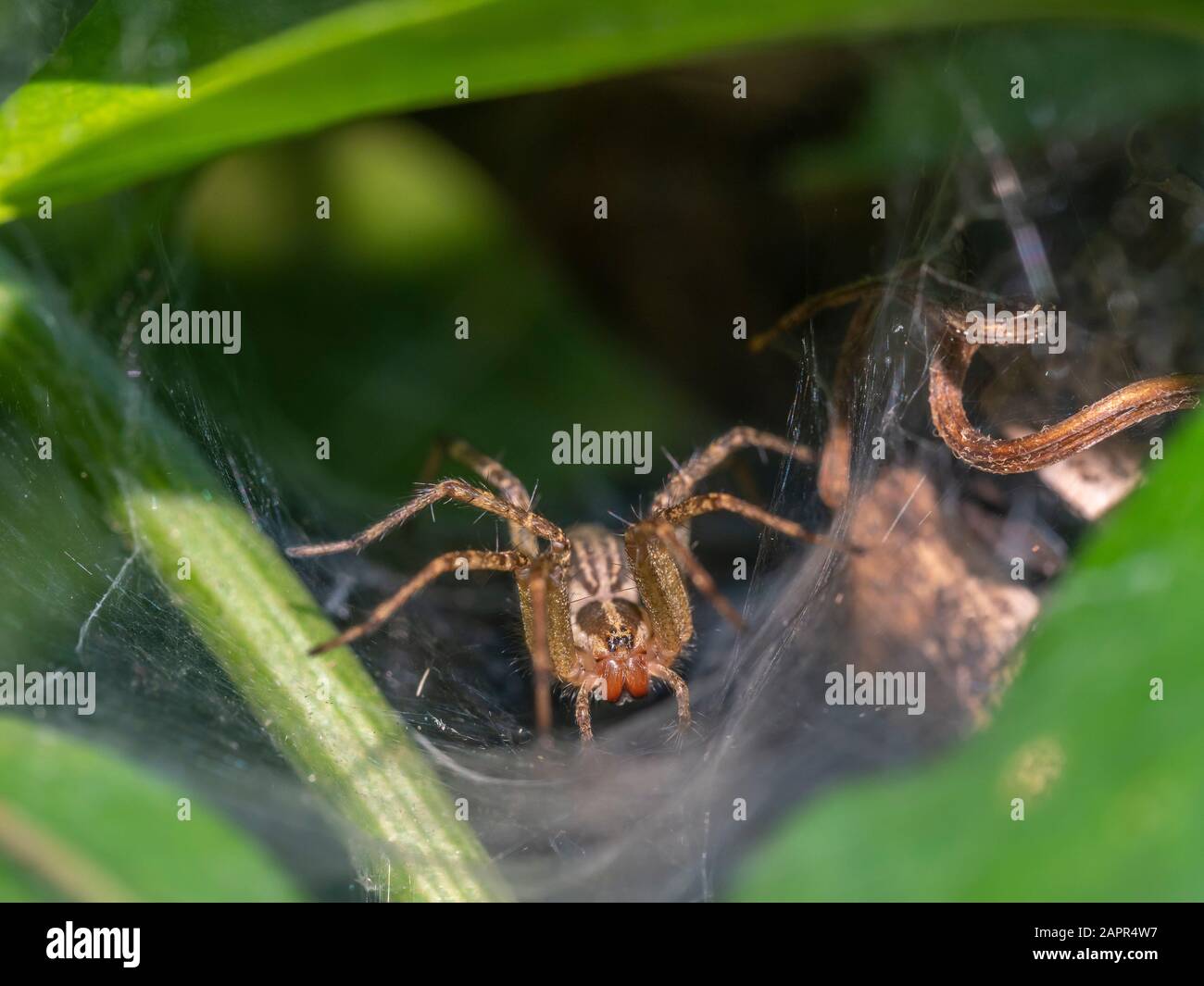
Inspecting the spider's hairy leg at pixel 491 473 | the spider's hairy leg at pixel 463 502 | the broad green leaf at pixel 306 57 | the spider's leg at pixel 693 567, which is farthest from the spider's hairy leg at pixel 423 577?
the broad green leaf at pixel 306 57

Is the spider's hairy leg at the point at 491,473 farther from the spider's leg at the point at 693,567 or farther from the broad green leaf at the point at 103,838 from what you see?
the broad green leaf at the point at 103,838

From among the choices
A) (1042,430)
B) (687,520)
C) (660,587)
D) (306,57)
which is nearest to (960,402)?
(1042,430)

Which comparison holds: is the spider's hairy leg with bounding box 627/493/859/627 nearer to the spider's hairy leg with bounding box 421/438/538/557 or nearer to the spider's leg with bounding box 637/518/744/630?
the spider's leg with bounding box 637/518/744/630

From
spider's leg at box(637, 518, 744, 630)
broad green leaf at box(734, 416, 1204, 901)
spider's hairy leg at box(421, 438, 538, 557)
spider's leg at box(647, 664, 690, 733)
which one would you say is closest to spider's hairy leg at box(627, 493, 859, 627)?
spider's leg at box(637, 518, 744, 630)

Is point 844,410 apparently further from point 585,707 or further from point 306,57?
point 306,57
